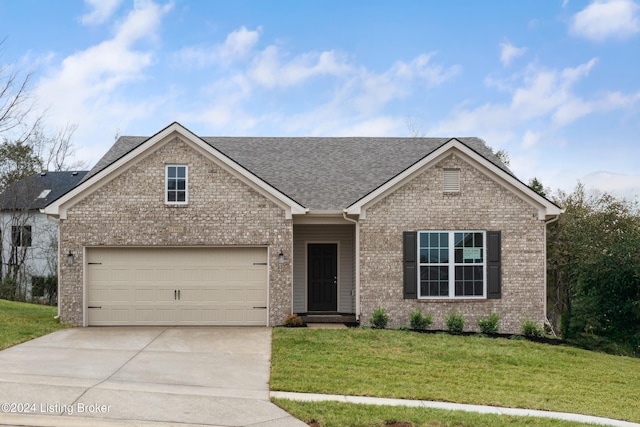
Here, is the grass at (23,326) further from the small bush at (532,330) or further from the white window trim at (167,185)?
the small bush at (532,330)

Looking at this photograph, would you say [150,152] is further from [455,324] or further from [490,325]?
[490,325]

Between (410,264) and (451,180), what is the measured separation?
2.54 m

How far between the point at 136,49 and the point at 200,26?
384 centimetres

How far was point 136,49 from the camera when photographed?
20828 millimetres

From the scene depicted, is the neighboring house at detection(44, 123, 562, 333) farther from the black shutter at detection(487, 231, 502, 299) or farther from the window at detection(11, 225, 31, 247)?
the window at detection(11, 225, 31, 247)

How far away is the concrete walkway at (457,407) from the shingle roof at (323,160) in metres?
8.33

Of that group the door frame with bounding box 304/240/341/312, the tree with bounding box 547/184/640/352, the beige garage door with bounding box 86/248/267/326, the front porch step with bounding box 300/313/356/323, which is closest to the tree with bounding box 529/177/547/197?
the tree with bounding box 547/184/640/352

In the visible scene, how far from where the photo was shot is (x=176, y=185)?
16.0 metres

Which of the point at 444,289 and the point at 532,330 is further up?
the point at 444,289

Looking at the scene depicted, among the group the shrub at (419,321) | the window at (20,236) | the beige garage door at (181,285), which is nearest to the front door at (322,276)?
the beige garage door at (181,285)

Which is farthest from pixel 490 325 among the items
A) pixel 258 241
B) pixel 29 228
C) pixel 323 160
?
pixel 29 228

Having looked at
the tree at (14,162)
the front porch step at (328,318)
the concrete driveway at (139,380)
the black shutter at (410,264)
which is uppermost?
the tree at (14,162)

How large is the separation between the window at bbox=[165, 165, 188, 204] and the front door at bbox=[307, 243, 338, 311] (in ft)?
14.1

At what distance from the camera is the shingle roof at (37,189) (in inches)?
1387
